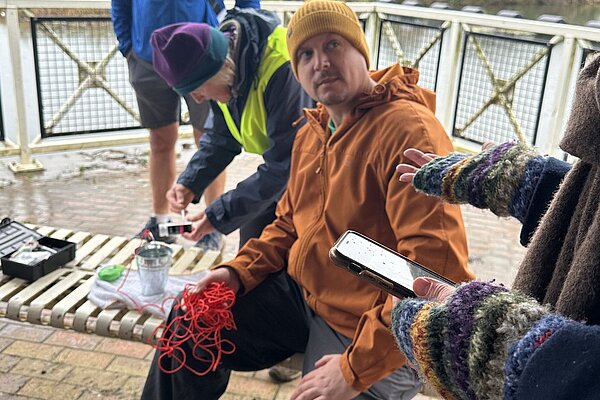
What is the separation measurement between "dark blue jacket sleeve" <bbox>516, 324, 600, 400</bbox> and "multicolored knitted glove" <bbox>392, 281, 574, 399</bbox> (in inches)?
0.7

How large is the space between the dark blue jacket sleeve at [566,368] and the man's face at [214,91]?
2.01m

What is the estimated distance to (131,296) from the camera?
7.40ft

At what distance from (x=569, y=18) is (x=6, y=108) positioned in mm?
4678

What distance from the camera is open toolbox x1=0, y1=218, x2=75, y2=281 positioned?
2379 millimetres

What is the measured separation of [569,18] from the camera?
16.8ft

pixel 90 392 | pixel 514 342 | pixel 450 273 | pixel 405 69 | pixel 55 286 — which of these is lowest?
pixel 90 392

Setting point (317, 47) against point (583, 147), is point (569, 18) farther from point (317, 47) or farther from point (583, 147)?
point (583, 147)

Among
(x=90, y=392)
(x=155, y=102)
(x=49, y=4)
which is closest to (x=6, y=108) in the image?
(x=49, y=4)

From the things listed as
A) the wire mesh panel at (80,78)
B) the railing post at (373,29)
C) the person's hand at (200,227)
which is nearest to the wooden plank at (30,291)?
the person's hand at (200,227)

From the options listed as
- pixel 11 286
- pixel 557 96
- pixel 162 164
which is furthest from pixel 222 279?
pixel 557 96

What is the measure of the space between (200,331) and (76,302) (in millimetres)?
525

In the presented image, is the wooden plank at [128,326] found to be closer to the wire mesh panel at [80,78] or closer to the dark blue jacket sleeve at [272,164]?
the dark blue jacket sleeve at [272,164]

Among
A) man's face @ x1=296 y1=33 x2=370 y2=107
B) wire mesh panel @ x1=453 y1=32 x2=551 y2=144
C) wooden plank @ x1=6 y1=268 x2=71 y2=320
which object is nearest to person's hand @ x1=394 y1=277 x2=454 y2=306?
man's face @ x1=296 y1=33 x2=370 y2=107

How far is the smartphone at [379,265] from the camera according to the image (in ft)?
4.80
